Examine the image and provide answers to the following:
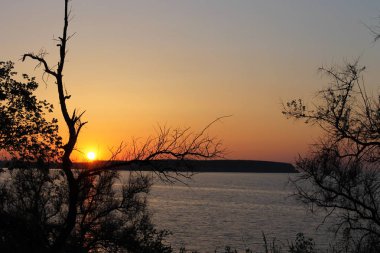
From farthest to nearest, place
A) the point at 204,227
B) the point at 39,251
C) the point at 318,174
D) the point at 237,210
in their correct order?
1. the point at 237,210
2. the point at 204,227
3. the point at 318,174
4. the point at 39,251

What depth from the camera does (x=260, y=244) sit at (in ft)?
234

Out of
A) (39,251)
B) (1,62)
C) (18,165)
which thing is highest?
(1,62)

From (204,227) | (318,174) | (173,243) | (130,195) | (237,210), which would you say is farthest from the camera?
(237,210)

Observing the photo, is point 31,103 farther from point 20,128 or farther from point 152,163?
point 152,163

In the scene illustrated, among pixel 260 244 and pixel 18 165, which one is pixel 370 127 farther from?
pixel 260 244

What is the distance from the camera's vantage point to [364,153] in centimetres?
2212

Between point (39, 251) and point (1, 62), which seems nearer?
point (39, 251)

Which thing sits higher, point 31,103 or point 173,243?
point 31,103

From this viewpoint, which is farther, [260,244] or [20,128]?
[260,244]

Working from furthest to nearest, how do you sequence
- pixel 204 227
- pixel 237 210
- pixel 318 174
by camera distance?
pixel 237 210
pixel 204 227
pixel 318 174

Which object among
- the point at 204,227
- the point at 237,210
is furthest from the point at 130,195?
the point at 237,210

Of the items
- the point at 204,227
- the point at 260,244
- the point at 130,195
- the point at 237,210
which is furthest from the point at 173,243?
the point at 237,210

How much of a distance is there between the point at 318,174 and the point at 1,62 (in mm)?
15281

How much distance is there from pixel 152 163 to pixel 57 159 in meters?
6.06
